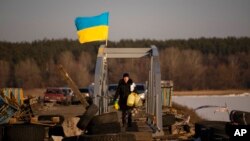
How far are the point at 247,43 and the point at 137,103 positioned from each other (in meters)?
114

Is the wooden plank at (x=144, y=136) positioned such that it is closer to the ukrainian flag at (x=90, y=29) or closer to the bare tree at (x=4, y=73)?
the ukrainian flag at (x=90, y=29)

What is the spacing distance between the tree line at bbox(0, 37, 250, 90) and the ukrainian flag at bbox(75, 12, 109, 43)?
7074 cm

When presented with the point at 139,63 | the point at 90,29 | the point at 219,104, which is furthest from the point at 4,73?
the point at 90,29

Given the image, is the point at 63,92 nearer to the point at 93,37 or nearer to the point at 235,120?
the point at 93,37

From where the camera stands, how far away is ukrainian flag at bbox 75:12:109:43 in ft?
74.3

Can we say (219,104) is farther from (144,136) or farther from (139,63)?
(139,63)

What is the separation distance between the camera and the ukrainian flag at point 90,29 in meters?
22.7

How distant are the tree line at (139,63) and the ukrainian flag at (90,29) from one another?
70740 mm

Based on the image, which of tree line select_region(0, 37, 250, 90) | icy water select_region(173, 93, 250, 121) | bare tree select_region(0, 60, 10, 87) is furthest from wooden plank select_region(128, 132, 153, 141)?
bare tree select_region(0, 60, 10, 87)

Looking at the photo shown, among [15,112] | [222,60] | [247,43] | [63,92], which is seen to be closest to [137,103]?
[15,112]

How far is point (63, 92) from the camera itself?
52.4m

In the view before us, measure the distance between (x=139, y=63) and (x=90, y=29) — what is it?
3388 inches

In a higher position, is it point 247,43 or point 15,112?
point 247,43

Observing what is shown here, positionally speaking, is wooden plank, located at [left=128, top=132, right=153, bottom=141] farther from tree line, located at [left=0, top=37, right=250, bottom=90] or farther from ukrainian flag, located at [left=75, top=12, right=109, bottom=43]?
tree line, located at [left=0, top=37, right=250, bottom=90]
